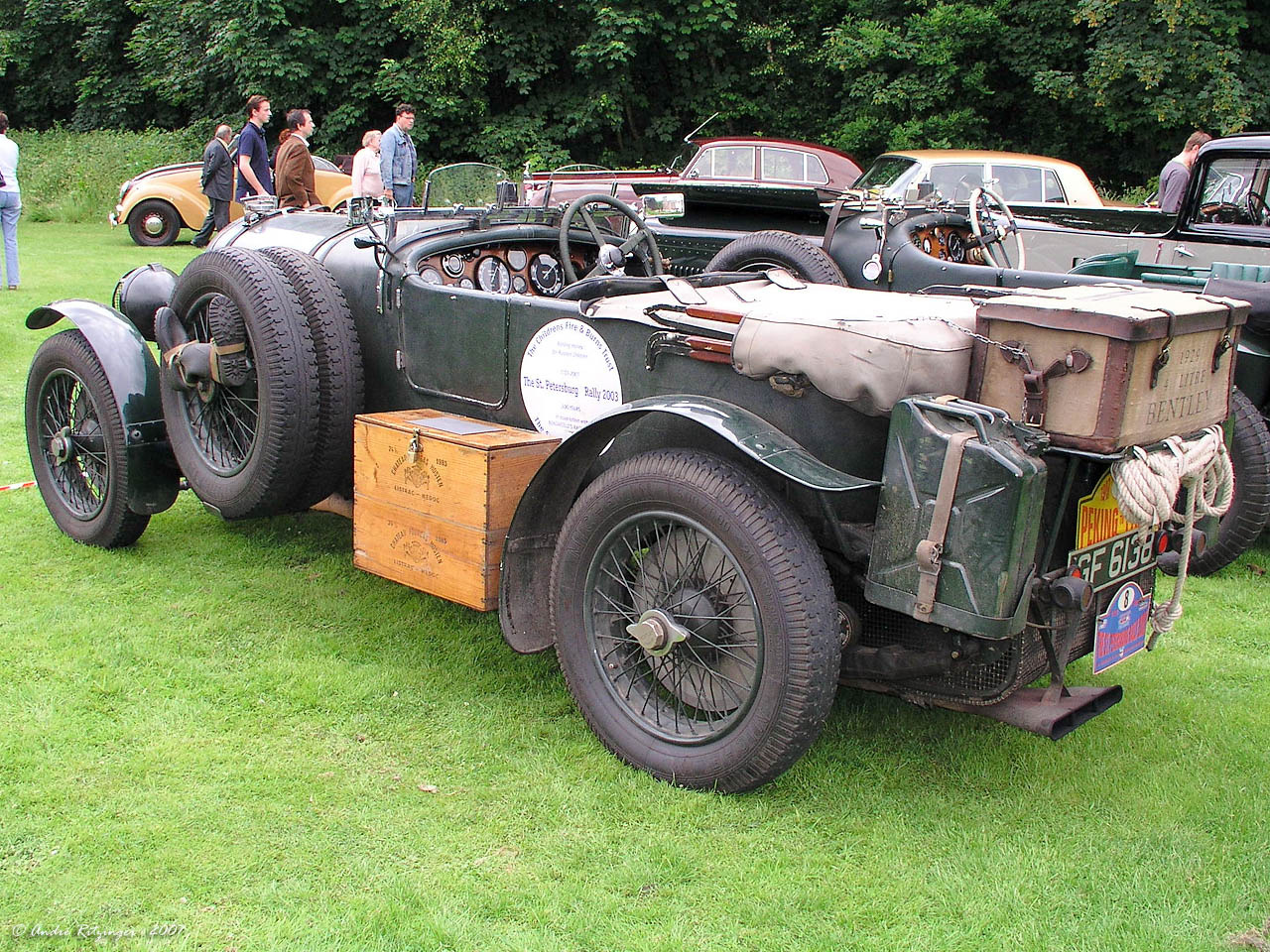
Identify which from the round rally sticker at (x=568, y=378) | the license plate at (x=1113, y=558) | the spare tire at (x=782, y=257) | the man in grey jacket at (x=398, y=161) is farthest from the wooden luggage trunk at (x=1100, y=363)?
the man in grey jacket at (x=398, y=161)

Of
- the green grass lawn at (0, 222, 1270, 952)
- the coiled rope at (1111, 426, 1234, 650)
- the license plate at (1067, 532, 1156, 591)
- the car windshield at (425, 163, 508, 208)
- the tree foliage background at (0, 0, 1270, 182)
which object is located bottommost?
the green grass lawn at (0, 222, 1270, 952)

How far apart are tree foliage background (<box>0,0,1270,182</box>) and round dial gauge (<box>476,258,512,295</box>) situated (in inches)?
569

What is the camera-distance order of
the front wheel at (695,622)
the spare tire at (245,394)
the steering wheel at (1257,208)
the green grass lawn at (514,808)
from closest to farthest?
1. the green grass lawn at (514,808)
2. the front wheel at (695,622)
3. the spare tire at (245,394)
4. the steering wheel at (1257,208)

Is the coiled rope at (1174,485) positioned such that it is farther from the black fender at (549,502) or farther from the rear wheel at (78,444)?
the rear wheel at (78,444)

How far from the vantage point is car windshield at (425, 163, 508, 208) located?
5148 millimetres

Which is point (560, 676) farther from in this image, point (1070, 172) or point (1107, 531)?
point (1070, 172)

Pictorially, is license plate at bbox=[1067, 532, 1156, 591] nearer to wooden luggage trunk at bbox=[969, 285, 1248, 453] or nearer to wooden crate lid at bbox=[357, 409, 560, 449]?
wooden luggage trunk at bbox=[969, 285, 1248, 453]

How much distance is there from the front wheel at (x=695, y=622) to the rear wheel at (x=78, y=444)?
7.71 feet

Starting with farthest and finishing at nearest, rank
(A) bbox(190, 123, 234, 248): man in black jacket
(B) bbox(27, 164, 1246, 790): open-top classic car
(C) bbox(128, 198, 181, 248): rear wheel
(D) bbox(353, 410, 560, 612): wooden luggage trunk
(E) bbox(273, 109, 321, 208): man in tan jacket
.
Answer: (C) bbox(128, 198, 181, 248): rear wheel < (A) bbox(190, 123, 234, 248): man in black jacket < (E) bbox(273, 109, 321, 208): man in tan jacket < (D) bbox(353, 410, 560, 612): wooden luggage trunk < (B) bbox(27, 164, 1246, 790): open-top classic car

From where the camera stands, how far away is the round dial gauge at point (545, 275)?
5.00 metres

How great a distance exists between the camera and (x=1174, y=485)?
9.24 ft

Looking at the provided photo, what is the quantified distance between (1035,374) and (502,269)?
2.66 m
